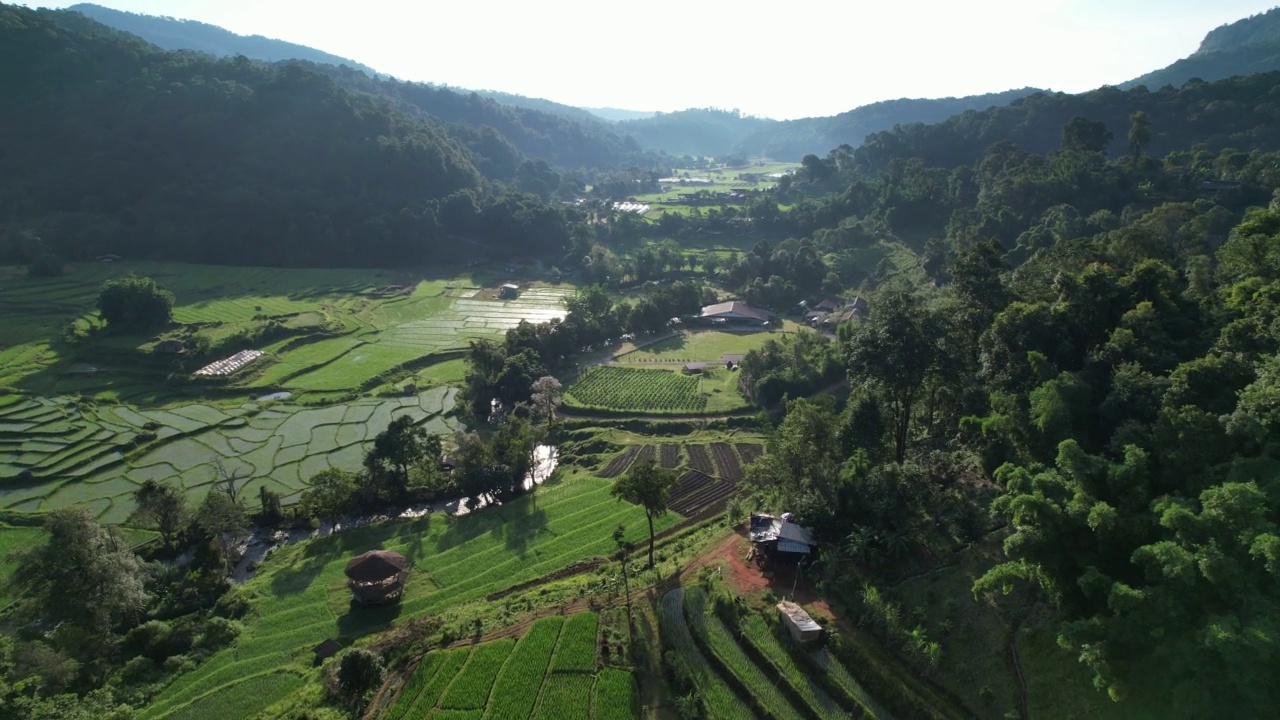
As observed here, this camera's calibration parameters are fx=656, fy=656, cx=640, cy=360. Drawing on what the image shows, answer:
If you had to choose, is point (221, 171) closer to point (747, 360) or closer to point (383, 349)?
point (383, 349)

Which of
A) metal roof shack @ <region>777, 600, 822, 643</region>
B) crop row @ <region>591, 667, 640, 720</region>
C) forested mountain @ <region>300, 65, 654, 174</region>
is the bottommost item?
crop row @ <region>591, 667, 640, 720</region>

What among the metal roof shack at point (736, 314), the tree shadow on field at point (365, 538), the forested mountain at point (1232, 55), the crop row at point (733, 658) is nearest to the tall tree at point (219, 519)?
the tree shadow on field at point (365, 538)

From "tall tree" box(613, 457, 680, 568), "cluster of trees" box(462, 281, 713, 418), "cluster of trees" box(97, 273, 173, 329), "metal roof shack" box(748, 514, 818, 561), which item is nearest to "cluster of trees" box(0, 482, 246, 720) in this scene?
"tall tree" box(613, 457, 680, 568)

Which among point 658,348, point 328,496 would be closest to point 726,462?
point 328,496

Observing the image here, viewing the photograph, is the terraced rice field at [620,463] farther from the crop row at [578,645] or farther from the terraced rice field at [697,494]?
the crop row at [578,645]

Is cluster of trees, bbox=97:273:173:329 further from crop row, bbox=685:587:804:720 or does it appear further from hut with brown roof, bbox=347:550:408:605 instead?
crop row, bbox=685:587:804:720

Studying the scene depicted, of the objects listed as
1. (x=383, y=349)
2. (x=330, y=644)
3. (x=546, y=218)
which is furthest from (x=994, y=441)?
(x=546, y=218)
